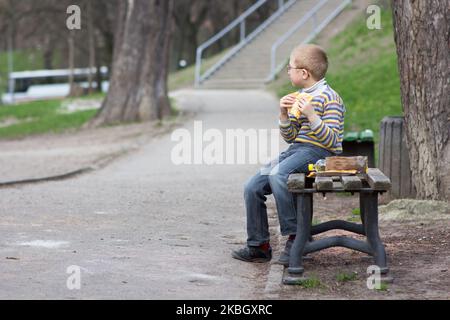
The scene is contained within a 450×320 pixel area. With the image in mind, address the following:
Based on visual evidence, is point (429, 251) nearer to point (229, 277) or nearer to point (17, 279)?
point (229, 277)

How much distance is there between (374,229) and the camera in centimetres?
688

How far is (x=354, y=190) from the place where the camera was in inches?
259

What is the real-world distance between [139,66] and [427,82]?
1602cm

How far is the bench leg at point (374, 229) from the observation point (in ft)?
22.3

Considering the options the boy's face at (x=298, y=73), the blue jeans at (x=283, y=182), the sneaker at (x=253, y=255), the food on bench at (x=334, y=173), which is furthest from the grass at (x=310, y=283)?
the boy's face at (x=298, y=73)

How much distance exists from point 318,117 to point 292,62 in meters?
0.50

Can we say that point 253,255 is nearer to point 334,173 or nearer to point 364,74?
point 334,173

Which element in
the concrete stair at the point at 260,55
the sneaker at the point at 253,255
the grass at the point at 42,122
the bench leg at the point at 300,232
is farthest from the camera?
the concrete stair at the point at 260,55

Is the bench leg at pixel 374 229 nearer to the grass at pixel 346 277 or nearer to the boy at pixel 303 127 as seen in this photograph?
the grass at pixel 346 277

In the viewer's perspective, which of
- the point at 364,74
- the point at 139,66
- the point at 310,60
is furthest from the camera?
the point at 364,74

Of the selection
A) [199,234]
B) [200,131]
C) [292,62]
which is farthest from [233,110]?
[292,62]

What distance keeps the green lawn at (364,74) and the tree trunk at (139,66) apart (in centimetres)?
403

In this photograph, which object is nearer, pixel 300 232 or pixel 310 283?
pixel 310 283

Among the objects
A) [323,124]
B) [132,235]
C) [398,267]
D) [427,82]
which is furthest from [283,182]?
[427,82]
